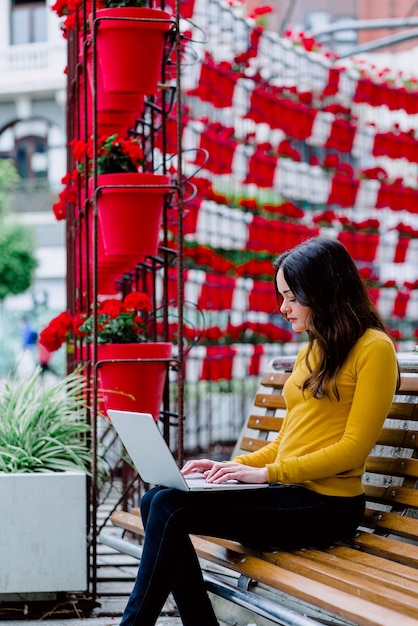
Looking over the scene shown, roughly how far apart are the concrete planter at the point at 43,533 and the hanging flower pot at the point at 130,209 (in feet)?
2.95

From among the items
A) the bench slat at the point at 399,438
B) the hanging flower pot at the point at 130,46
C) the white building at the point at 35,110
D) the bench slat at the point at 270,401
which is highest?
the hanging flower pot at the point at 130,46

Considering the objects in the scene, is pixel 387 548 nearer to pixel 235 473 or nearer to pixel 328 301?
pixel 235 473

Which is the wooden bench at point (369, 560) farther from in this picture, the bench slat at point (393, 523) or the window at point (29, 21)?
the window at point (29, 21)

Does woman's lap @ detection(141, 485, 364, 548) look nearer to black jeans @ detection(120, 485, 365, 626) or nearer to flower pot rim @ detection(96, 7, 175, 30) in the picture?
black jeans @ detection(120, 485, 365, 626)

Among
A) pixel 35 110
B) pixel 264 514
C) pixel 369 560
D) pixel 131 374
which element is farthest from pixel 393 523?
pixel 35 110

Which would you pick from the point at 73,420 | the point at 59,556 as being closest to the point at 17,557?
the point at 59,556

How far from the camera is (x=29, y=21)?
28156 millimetres

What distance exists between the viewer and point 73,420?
4.30 meters

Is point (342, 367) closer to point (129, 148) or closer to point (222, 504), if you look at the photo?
point (222, 504)

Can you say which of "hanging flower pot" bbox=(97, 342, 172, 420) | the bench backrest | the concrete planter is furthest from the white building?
the bench backrest

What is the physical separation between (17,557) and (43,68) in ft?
82.5

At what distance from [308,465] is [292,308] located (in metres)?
0.46

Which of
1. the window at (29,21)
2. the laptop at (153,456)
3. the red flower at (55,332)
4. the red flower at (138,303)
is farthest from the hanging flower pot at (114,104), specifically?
the window at (29,21)

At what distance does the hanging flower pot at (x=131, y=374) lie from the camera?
4.04 m
